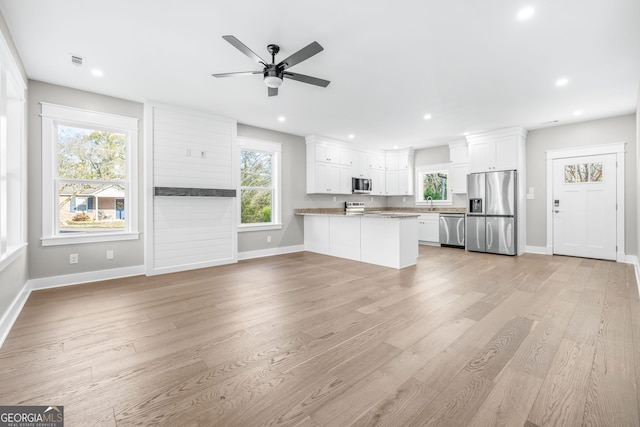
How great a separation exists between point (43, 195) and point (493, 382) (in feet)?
16.9

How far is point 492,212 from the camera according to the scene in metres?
6.09

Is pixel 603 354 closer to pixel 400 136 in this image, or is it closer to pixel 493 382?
pixel 493 382

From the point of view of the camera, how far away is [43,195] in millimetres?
3699

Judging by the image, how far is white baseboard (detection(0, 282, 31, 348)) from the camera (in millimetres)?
2366

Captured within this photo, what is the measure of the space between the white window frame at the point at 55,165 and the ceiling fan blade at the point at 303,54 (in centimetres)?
293

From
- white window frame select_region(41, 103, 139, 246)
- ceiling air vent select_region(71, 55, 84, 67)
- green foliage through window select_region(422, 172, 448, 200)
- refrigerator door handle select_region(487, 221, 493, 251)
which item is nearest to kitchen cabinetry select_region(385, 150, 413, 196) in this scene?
green foliage through window select_region(422, 172, 448, 200)

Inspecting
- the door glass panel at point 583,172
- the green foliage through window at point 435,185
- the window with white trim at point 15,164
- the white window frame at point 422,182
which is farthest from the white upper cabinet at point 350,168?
the window with white trim at point 15,164

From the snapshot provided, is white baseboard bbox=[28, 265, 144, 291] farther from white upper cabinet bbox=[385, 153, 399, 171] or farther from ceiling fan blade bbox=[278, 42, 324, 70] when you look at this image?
→ white upper cabinet bbox=[385, 153, 399, 171]

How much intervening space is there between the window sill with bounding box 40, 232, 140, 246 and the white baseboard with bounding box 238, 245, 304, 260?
1.86 meters

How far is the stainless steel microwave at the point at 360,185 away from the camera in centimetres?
729

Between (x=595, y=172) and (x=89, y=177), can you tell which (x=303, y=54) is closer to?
(x=89, y=177)

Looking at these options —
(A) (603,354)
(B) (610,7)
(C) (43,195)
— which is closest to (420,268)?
(A) (603,354)

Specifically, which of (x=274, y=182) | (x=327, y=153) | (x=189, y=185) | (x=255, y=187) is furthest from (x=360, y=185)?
(x=189, y=185)

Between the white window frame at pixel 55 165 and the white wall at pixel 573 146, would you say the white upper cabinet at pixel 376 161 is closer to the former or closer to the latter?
the white wall at pixel 573 146
